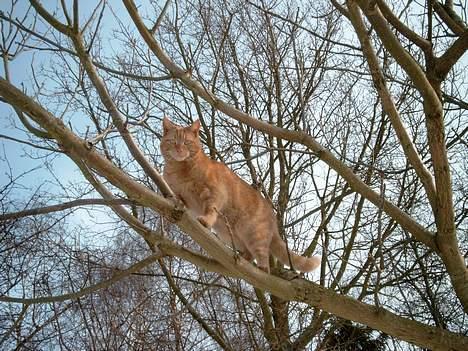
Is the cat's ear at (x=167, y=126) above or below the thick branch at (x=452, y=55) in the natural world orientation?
above

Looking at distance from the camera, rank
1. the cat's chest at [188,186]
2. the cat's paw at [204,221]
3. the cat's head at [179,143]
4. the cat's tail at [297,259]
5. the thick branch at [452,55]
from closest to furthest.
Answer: the thick branch at [452,55], the cat's paw at [204,221], the cat's chest at [188,186], the cat's head at [179,143], the cat's tail at [297,259]

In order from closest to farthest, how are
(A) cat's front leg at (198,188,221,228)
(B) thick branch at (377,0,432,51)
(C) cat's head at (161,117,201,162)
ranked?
(B) thick branch at (377,0,432,51) < (A) cat's front leg at (198,188,221,228) < (C) cat's head at (161,117,201,162)

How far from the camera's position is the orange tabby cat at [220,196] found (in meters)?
3.61

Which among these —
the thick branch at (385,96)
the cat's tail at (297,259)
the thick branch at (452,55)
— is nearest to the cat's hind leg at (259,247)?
the cat's tail at (297,259)

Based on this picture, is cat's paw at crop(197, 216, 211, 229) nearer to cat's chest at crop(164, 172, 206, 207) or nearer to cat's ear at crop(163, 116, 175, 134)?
cat's chest at crop(164, 172, 206, 207)

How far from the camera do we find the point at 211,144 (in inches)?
247

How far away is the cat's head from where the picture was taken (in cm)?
371

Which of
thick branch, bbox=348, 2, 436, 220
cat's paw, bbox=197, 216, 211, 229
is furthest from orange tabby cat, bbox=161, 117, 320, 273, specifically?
thick branch, bbox=348, 2, 436, 220

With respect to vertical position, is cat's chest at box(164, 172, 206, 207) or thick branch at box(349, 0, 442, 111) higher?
cat's chest at box(164, 172, 206, 207)

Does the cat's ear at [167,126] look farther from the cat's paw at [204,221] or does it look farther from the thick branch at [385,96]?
the thick branch at [385,96]

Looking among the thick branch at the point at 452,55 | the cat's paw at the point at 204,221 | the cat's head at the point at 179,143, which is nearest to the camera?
the thick branch at the point at 452,55

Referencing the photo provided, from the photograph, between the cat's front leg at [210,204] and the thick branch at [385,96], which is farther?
the cat's front leg at [210,204]

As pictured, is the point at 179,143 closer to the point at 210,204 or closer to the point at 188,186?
the point at 188,186

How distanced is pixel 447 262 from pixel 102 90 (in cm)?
230
